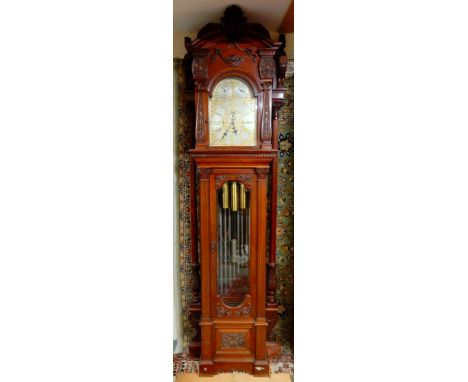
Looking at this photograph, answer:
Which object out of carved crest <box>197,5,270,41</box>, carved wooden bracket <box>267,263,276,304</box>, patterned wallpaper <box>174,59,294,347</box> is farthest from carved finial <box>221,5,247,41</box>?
carved wooden bracket <box>267,263,276,304</box>

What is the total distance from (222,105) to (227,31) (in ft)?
1.12

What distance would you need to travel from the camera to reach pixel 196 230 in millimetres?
1819

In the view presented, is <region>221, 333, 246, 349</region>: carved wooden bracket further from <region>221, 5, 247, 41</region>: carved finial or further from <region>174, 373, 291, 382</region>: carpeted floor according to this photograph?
<region>221, 5, 247, 41</region>: carved finial

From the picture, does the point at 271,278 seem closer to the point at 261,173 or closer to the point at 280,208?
the point at 280,208

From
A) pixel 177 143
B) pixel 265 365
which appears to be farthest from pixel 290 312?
pixel 177 143

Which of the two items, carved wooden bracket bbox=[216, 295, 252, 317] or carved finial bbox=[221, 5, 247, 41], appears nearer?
carved finial bbox=[221, 5, 247, 41]

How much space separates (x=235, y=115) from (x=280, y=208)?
627 millimetres

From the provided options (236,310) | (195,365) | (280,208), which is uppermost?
(280,208)

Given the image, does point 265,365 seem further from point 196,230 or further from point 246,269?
point 196,230

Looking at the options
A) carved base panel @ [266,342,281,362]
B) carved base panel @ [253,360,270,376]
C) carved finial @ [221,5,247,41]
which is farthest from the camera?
carved base panel @ [266,342,281,362]

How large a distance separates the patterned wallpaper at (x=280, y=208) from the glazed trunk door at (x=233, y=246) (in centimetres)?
32

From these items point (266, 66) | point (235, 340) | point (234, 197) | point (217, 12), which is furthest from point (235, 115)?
point (235, 340)

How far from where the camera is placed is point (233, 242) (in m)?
1.70

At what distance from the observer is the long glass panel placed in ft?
5.46
